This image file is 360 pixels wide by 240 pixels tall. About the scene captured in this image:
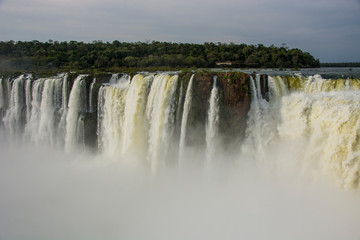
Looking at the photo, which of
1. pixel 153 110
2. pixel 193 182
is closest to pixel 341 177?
pixel 193 182

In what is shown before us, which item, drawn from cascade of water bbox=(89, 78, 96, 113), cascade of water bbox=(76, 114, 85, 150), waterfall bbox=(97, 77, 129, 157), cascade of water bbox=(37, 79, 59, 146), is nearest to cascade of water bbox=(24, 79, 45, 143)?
cascade of water bbox=(37, 79, 59, 146)

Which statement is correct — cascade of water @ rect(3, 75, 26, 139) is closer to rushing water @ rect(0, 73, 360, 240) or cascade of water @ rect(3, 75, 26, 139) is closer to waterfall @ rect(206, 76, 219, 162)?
rushing water @ rect(0, 73, 360, 240)

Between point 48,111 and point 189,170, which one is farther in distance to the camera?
point 48,111

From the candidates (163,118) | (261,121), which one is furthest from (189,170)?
(261,121)

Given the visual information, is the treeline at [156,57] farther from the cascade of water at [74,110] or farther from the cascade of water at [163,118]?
the cascade of water at [163,118]

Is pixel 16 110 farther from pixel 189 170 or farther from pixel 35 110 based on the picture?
pixel 189 170
